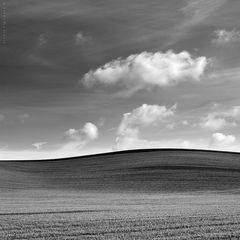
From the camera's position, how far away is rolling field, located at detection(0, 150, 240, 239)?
1756cm

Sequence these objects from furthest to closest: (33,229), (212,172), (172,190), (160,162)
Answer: (160,162)
(212,172)
(172,190)
(33,229)

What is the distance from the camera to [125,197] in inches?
1811

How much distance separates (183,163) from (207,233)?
61.9 m

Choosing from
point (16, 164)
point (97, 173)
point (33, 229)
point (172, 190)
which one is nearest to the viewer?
point (33, 229)

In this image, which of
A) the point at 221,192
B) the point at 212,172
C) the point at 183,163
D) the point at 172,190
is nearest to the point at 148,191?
the point at 172,190

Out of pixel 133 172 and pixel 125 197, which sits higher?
pixel 133 172

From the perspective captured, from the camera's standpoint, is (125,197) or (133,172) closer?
(125,197)

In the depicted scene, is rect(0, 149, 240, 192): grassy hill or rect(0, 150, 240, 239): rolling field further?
rect(0, 149, 240, 192): grassy hill

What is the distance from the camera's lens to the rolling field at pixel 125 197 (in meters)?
17.6

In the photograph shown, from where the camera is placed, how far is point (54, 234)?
53.7 ft

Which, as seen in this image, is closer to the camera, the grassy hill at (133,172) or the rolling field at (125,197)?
the rolling field at (125,197)

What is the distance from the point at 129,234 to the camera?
52.9ft

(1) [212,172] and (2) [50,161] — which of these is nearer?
→ (1) [212,172]

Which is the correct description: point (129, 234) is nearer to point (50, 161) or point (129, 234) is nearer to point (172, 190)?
point (172, 190)
